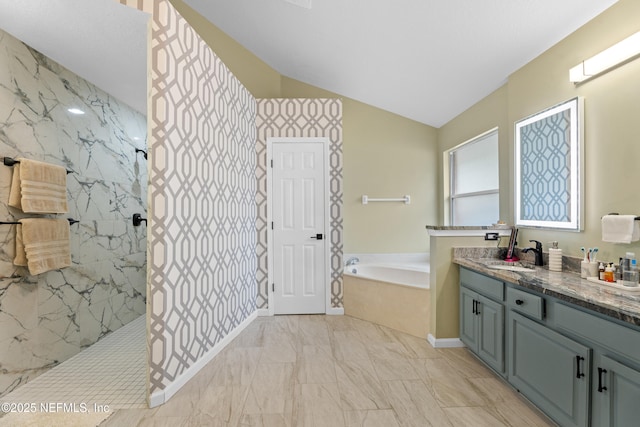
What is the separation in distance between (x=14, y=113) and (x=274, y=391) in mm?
2546

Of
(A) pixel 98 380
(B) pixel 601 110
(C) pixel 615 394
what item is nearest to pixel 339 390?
(C) pixel 615 394

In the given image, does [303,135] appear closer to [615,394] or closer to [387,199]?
[387,199]

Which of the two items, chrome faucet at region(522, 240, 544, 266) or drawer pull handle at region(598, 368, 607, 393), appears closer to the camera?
drawer pull handle at region(598, 368, 607, 393)

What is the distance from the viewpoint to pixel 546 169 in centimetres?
237

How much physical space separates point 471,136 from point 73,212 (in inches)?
158

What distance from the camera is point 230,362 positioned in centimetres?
254

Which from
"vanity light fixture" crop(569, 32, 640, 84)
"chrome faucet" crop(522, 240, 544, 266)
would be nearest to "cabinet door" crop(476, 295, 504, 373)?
"chrome faucet" crop(522, 240, 544, 266)

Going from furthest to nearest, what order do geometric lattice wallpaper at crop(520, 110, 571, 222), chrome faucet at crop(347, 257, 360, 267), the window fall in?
chrome faucet at crop(347, 257, 360, 267), the window, geometric lattice wallpaper at crop(520, 110, 571, 222)

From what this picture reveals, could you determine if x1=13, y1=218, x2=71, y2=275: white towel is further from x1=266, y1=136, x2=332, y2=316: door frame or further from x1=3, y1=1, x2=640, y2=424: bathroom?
x1=266, y1=136, x2=332, y2=316: door frame

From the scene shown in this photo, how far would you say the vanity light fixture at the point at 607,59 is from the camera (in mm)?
1703

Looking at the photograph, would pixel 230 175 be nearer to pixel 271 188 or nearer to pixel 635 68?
pixel 271 188

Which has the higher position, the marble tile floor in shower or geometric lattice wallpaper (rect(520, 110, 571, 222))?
geometric lattice wallpaper (rect(520, 110, 571, 222))

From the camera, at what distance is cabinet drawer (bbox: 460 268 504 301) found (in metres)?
2.14

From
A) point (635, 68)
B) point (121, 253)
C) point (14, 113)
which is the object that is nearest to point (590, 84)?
point (635, 68)
